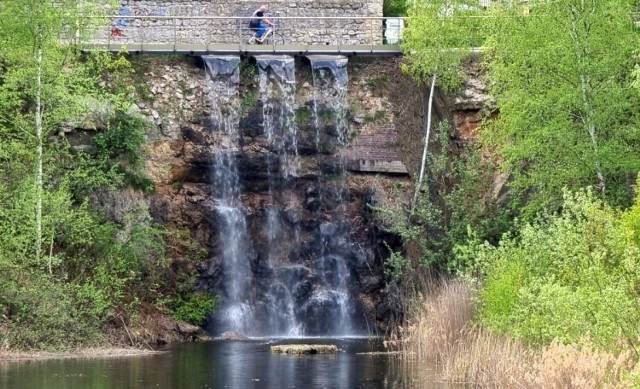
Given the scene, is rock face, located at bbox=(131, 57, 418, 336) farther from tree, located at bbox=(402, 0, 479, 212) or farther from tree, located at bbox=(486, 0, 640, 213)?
tree, located at bbox=(486, 0, 640, 213)

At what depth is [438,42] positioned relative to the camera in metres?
37.9

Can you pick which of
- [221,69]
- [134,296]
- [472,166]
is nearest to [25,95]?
[134,296]

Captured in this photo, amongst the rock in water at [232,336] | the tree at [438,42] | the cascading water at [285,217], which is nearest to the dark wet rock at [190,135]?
the cascading water at [285,217]

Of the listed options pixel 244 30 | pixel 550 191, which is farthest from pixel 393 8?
pixel 550 191

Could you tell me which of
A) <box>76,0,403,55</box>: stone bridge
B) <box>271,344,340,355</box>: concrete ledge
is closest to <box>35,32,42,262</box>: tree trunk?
<box>271,344,340,355</box>: concrete ledge

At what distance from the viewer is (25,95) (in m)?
33.4

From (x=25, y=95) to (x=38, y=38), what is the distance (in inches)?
90.9

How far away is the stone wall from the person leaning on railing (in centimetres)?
28

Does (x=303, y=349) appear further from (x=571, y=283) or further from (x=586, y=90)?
(x=571, y=283)

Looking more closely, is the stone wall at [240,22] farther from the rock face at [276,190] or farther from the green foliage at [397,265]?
the green foliage at [397,265]

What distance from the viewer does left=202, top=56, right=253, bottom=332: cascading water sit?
37.2 m

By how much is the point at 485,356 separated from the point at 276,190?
18.0m

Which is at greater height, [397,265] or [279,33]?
[279,33]

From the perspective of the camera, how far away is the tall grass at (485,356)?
1609cm
